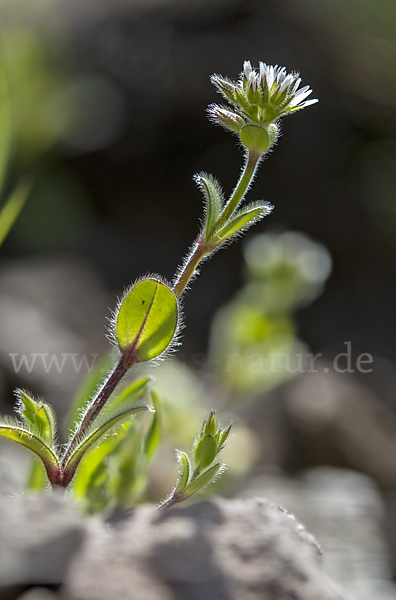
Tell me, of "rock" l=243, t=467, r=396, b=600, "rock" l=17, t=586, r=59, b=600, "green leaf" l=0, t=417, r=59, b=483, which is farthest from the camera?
"rock" l=243, t=467, r=396, b=600

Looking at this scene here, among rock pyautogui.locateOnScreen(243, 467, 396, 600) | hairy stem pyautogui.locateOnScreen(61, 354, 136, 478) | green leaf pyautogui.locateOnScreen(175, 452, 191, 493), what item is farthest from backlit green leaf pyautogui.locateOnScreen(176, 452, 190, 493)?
rock pyautogui.locateOnScreen(243, 467, 396, 600)

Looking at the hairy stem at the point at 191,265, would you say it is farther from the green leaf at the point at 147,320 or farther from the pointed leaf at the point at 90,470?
the pointed leaf at the point at 90,470

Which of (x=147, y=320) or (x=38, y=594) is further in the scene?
(x=147, y=320)

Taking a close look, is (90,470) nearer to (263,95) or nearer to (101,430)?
(101,430)

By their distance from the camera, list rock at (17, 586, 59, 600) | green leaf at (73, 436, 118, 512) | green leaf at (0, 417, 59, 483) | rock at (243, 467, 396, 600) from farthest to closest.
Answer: rock at (243, 467, 396, 600) < green leaf at (73, 436, 118, 512) < green leaf at (0, 417, 59, 483) < rock at (17, 586, 59, 600)

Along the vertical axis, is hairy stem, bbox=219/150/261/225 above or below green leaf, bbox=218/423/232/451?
above

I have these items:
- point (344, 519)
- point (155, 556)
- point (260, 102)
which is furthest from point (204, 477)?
point (344, 519)

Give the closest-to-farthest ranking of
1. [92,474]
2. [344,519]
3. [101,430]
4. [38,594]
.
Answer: [38,594]
[101,430]
[92,474]
[344,519]

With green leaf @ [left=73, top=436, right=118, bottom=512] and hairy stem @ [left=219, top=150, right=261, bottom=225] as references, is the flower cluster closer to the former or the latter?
hairy stem @ [left=219, top=150, right=261, bottom=225]
